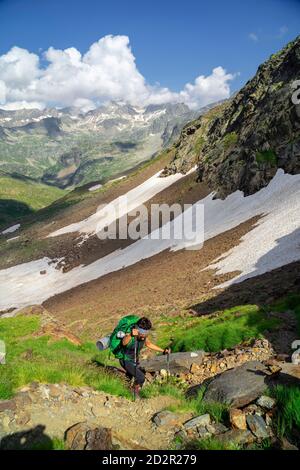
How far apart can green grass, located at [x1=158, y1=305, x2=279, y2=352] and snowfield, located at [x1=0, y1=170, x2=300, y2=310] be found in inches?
329

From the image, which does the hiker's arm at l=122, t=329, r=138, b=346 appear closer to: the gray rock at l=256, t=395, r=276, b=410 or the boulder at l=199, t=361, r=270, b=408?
the boulder at l=199, t=361, r=270, b=408

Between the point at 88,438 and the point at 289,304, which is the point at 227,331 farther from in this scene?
the point at 88,438

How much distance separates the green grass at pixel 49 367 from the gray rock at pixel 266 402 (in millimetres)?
3931

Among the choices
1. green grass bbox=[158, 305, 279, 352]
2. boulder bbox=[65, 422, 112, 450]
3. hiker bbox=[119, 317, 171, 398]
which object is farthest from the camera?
green grass bbox=[158, 305, 279, 352]

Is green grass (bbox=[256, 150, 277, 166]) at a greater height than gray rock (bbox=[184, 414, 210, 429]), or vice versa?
green grass (bbox=[256, 150, 277, 166])

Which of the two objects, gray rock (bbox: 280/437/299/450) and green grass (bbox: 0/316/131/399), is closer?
gray rock (bbox: 280/437/299/450)

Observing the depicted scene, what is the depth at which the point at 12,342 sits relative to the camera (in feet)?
59.7

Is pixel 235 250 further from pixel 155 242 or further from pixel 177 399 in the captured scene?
pixel 177 399

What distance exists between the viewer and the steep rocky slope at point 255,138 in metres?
53.8

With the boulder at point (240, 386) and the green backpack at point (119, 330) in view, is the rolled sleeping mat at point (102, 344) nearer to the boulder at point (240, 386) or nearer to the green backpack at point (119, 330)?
the green backpack at point (119, 330)

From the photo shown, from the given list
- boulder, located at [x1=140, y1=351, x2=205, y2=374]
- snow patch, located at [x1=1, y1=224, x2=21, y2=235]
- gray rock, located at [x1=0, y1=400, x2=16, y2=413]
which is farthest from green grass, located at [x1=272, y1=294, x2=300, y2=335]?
snow patch, located at [x1=1, y1=224, x2=21, y2=235]

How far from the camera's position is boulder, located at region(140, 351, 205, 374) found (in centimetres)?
1492

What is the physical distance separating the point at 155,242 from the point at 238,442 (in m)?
47.4
